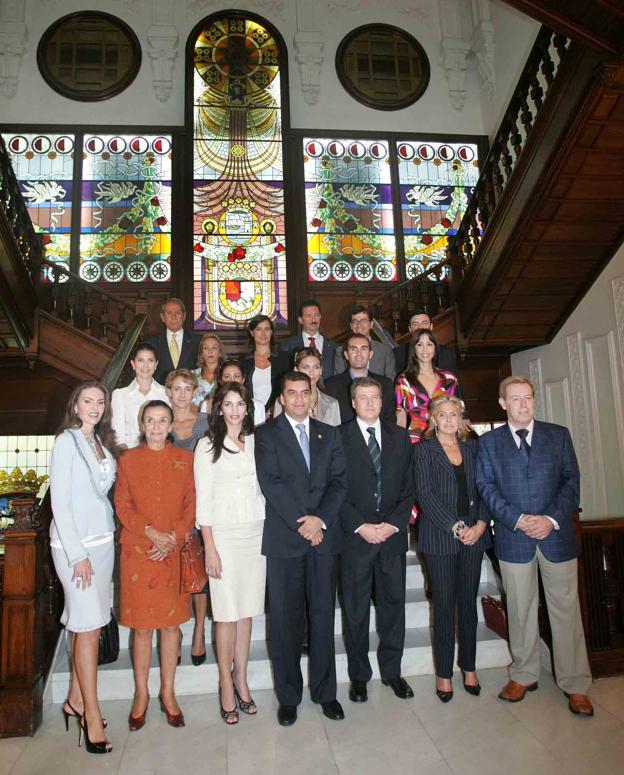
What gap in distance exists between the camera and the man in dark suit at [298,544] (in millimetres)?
2707

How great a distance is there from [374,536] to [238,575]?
67 centimetres

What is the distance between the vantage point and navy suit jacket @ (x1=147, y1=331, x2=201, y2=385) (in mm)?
4520

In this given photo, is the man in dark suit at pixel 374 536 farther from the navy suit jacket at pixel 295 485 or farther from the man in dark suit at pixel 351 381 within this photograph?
the man in dark suit at pixel 351 381

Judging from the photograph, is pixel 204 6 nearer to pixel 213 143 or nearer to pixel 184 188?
pixel 213 143

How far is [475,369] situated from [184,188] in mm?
4486

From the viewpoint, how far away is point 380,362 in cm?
433

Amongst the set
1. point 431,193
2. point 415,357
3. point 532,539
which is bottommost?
point 532,539

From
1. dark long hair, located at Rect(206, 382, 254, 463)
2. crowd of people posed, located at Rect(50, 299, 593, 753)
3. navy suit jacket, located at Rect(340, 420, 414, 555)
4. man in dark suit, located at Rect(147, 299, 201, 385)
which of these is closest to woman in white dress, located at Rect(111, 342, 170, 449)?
crowd of people posed, located at Rect(50, 299, 593, 753)

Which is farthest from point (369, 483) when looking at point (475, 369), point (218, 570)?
point (475, 369)

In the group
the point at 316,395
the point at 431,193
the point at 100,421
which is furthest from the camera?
the point at 431,193

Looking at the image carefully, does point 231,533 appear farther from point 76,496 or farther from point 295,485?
point 76,496

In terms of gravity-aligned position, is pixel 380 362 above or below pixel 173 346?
below

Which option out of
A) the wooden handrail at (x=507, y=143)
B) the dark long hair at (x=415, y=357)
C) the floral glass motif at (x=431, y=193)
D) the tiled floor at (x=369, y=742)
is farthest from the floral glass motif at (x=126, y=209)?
A: the tiled floor at (x=369, y=742)

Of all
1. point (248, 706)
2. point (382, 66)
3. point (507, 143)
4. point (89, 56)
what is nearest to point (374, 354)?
point (248, 706)
